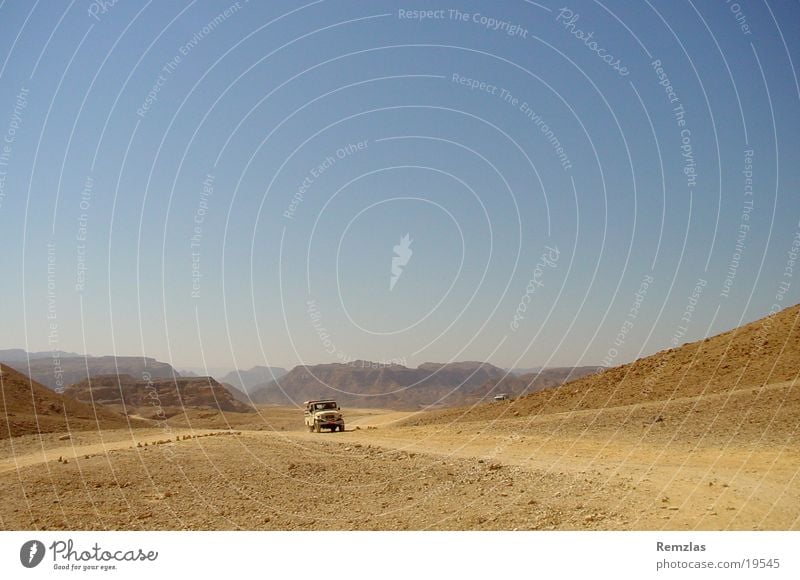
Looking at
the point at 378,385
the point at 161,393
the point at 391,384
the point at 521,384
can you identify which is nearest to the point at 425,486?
the point at 161,393

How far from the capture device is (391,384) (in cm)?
18112

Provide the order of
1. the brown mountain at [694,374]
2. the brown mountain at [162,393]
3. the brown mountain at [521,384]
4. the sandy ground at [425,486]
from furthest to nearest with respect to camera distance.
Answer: the brown mountain at [521,384] < the brown mountain at [162,393] < the brown mountain at [694,374] < the sandy ground at [425,486]

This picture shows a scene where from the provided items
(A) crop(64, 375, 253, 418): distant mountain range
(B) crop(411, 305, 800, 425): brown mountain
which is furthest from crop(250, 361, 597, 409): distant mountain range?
(B) crop(411, 305, 800, 425): brown mountain

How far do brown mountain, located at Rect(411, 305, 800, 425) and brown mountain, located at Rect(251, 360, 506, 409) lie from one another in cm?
9750

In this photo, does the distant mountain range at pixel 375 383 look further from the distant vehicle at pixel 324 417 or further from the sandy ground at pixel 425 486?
the sandy ground at pixel 425 486

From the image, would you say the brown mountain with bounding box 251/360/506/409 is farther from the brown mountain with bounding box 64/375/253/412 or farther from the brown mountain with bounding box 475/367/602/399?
the brown mountain with bounding box 64/375/253/412

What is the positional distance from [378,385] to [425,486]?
160518 mm

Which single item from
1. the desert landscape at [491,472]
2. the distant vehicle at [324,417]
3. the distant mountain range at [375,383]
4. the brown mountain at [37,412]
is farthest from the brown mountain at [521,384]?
the desert landscape at [491,472]

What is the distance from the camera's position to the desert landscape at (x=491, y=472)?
1527cm

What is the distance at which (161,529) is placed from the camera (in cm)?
1482

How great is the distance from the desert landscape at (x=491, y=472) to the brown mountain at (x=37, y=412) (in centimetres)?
42

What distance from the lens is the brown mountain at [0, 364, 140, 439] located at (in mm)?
47094

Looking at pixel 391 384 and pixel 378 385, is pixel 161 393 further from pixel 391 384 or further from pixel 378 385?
pixel 391 384
